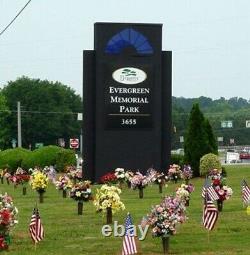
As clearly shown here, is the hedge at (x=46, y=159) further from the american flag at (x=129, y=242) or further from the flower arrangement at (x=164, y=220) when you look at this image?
the american flag at (x=129, y=242)

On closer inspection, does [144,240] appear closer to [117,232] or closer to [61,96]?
[117,232]

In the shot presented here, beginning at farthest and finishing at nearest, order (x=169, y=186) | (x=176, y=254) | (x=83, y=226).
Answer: (x=169, y=186) → (x=83, y=226) → (x=176, y=254)

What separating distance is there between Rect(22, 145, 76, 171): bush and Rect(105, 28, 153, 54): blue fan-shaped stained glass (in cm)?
1267

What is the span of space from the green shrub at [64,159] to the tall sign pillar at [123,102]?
36.4 feet

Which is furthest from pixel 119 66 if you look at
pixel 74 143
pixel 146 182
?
pixel 74 143

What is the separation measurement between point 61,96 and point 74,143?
50.3 metres

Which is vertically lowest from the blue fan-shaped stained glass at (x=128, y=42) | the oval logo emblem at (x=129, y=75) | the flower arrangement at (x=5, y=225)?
the flower arrangement at (x=5, y=225)

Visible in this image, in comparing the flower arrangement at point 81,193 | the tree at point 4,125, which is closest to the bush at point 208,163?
the flower arrangement at point 81,193

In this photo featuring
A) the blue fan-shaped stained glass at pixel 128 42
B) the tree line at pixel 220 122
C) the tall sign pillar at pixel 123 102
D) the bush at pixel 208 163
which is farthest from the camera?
the tree line at pixel 220 122

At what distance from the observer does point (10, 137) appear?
97.8 m

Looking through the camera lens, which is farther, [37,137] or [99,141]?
[37,137]

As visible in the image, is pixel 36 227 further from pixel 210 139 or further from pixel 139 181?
pixel 210 139

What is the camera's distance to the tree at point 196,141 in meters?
40.1

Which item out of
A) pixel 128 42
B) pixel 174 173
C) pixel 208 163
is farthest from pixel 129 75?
pixel 208 163
